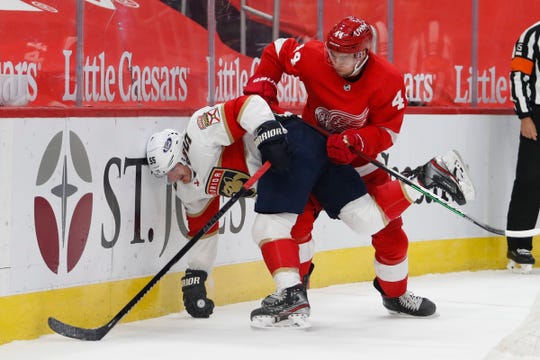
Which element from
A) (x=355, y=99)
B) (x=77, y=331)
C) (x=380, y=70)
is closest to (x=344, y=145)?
(x=355, y=99)

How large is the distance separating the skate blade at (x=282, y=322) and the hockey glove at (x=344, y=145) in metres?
0.60

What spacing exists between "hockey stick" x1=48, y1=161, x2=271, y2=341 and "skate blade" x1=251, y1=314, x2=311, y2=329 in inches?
14.6

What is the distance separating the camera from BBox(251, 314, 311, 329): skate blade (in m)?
4.89

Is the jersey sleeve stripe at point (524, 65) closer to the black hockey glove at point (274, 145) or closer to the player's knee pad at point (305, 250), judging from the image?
the player's knee pad at point (305, 250)

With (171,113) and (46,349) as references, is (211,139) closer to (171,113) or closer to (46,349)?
(171,113)

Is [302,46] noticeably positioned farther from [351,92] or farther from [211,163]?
[211,163]

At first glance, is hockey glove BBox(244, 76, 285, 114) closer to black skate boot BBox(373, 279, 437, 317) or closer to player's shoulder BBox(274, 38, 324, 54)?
player's shoulder BBox(274, 38, 324, 54)

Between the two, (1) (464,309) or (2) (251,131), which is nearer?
(2) (251,131)

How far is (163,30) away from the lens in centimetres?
572

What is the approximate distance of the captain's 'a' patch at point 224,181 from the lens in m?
5.20

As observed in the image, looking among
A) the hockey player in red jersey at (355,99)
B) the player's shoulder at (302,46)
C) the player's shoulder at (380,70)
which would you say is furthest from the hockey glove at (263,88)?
the player's shoulder at (380,70)

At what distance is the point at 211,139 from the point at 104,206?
1.61 feet

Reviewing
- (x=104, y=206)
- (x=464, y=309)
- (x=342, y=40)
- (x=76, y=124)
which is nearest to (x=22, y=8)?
(x=76, y=124)

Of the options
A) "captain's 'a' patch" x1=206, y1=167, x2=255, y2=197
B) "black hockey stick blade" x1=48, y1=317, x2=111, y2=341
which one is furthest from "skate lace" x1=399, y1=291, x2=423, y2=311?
"black hockey stick blade" x1=48, y1=317, x2=111, y2=341
